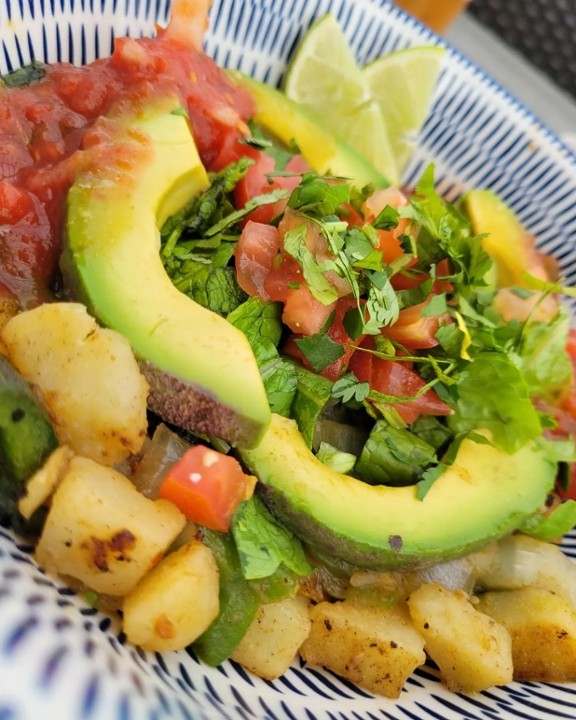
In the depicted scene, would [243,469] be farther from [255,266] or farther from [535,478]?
[535,478]

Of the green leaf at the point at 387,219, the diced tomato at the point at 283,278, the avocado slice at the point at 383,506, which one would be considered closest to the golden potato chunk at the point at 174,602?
the avocado slice at the point at 383,506

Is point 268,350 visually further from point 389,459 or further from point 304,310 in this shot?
point 389,459

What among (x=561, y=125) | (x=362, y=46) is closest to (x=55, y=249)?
(x=362, y=46)

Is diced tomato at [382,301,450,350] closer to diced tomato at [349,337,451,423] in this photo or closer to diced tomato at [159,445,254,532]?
diced tomato at [349,337,451,423]

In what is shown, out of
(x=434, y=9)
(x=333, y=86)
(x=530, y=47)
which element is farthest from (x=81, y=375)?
(x=530, y=47)

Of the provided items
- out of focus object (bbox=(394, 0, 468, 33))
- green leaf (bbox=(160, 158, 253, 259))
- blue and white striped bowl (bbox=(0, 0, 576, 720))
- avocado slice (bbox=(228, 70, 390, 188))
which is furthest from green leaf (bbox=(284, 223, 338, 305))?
out of focus object (bbox=(394, 0, 468, 33))
